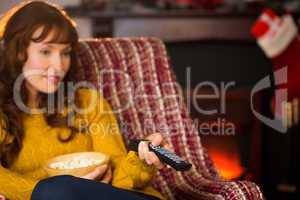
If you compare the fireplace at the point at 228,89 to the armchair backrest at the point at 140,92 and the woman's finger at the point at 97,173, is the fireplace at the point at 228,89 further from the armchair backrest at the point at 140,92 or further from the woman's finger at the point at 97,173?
the woman's finger at the point at 97,173

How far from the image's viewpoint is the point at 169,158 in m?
1.21

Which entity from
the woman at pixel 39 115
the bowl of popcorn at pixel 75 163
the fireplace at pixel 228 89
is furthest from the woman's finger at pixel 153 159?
the fireplace at pixel 228 89

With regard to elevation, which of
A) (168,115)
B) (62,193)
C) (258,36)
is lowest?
(62,193)

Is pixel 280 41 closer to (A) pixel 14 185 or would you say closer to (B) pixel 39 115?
(B) pixel 39 115

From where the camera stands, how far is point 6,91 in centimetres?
147

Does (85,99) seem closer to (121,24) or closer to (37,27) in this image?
(37,27)

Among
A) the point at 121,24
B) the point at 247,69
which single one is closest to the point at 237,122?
the point at 247,69

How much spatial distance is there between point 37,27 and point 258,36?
1393mm

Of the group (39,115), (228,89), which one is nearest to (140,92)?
(39,115)

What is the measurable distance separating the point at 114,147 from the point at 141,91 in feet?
0.94

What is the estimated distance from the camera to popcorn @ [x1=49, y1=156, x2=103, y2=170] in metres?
1.34

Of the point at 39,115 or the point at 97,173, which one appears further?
the point at 39,115

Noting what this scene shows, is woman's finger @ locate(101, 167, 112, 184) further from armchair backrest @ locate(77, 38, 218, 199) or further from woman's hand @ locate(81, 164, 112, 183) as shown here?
armchair backrest @ locate(77, 38, 218, 199)

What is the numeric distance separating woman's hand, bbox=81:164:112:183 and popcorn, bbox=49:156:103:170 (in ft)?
0.06
